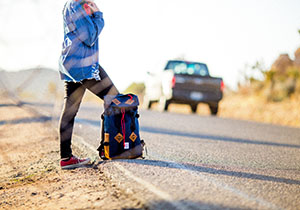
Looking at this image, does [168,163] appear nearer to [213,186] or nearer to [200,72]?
[213,186]

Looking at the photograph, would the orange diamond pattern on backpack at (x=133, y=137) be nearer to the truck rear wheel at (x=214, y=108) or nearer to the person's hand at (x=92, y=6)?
the person's hand at (x=92, y=6)

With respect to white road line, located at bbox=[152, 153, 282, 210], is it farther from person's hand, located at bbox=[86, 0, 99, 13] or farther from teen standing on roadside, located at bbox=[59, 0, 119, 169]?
person's hand, located at bbox=[86, 0, 99, 13]

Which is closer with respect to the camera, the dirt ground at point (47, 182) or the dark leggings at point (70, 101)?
the dirt ground at point (47, 182)

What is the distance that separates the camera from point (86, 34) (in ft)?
12.3

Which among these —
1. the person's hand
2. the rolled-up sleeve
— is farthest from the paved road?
the person's hand

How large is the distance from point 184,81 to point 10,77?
362 inches

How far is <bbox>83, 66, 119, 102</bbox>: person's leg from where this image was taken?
4.12 m

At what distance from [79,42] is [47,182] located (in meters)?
1.40

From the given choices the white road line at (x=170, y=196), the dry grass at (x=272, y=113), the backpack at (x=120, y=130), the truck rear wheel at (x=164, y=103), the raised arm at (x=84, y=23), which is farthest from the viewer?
the dry grass at (x=272, y=113)

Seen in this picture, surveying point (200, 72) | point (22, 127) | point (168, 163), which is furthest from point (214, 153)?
point (200, 72)

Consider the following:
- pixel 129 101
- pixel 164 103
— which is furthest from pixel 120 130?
pixel 164 103

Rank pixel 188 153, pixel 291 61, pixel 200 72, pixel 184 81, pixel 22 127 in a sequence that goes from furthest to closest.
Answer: pixel 291 61 < pixel 200 72 < pixel 184 81 < pixel 22 127 < pixel 188 153

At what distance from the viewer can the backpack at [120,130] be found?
4.04 m

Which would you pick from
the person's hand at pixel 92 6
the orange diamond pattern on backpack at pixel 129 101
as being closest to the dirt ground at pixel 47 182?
the orange diamond pattern on backpack at pixel 129 101
